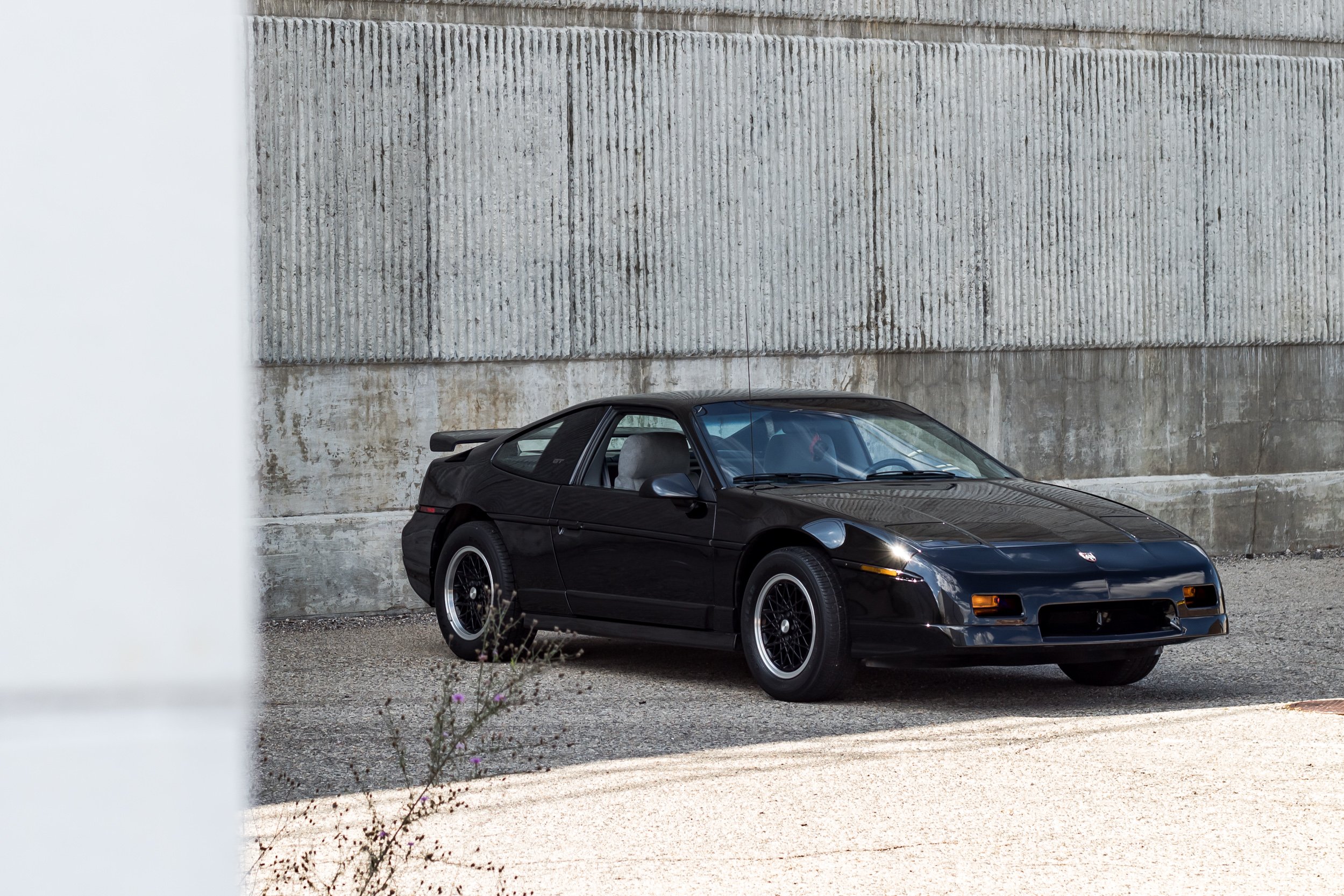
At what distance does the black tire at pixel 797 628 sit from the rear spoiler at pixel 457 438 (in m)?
2.30

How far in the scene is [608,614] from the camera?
8594 mm

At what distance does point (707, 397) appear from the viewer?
8.77 m

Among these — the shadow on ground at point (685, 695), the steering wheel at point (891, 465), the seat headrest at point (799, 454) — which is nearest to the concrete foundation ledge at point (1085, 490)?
the shadow on ground at point (685, 695)

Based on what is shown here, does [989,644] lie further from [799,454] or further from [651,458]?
[651,458]

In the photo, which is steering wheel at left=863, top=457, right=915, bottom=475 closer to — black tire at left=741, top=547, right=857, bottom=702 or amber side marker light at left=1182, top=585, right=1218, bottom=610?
black tire at left=741, top=547, right=857, bottom=702

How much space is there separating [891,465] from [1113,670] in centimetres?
142

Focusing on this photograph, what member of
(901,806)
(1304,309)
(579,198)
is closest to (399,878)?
(901,806)

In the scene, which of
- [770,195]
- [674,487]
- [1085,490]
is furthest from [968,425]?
[674,487]

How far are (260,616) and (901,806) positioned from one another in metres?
7.67

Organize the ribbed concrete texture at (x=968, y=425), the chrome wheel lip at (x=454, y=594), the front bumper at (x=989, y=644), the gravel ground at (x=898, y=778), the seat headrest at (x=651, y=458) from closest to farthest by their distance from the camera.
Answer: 1. the gravel ground at (x=898, y=778)
2. the front bumper at (x=989, y=644)
3. the seat headrest at (x=651, y=458)
4. the chrome wheel lip at (x=454, y=594)
5. the ribbed concrete texture at (x=968, y=425)

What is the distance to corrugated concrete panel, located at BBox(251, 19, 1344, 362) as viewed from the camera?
12578 millimetres

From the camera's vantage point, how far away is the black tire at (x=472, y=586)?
29.8 feet

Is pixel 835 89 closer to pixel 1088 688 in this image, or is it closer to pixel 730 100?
pixel 730 100

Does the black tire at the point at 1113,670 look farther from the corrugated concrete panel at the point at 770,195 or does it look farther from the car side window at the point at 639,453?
the corrugated concrete panel at the point at 770,195
